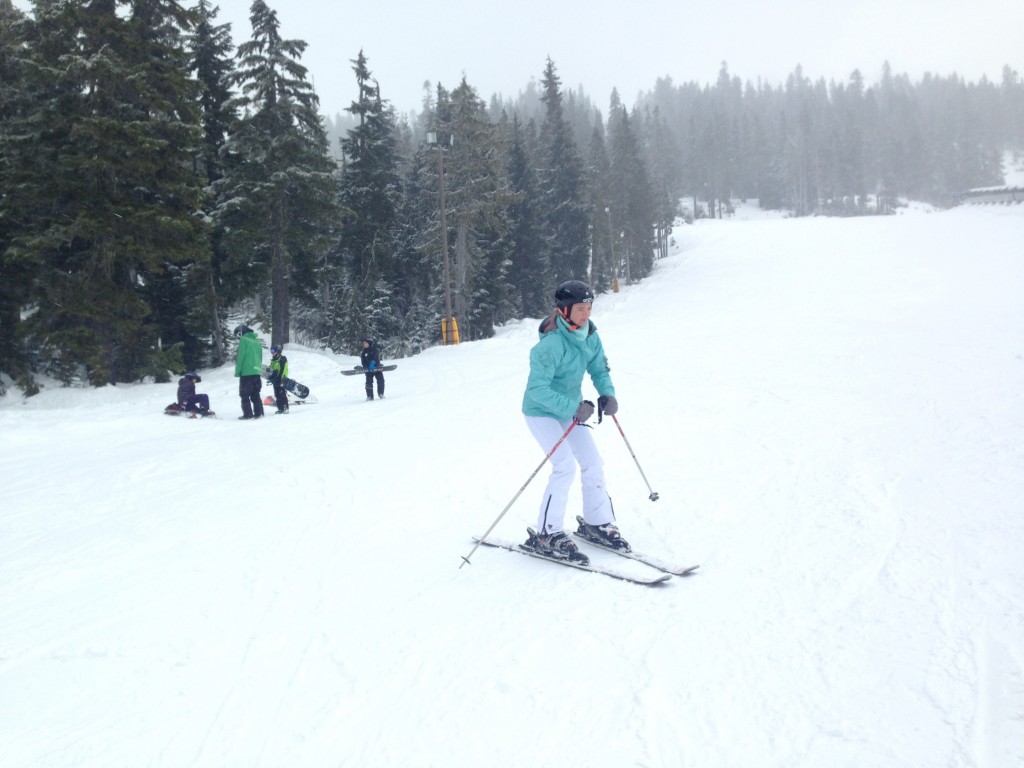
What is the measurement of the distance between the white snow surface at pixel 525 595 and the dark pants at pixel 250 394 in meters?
2.39

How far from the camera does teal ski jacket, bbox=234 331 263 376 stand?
1430cm

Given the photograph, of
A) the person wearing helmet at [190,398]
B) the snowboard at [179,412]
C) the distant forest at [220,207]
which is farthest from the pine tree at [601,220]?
the snowboard at [179,412]

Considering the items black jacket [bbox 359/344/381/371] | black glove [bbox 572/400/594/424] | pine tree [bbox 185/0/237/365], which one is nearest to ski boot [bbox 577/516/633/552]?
black glove [bbox 572/400/594/424]

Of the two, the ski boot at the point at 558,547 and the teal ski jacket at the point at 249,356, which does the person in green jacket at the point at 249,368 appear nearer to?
the teal ski jacket at the point at 249,356

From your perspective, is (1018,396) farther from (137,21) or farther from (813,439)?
(137,21)

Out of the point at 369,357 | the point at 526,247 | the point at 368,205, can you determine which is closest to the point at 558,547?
the point at 369,357

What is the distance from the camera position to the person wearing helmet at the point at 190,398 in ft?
49.3

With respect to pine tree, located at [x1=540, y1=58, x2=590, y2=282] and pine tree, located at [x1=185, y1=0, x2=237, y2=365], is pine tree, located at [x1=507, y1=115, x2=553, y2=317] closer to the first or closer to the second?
pine tree, located at [x1=540, y1=58, x2=590, y2=282]

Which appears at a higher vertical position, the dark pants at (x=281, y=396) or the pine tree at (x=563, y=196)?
the pine tree at (x=563, y=196)

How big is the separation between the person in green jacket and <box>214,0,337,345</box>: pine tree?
33.0ft

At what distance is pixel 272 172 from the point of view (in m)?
24.1

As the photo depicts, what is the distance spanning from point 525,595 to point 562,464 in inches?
42.4

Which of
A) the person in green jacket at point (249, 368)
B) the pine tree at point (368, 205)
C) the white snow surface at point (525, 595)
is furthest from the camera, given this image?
the pine tree at point (368, 205)

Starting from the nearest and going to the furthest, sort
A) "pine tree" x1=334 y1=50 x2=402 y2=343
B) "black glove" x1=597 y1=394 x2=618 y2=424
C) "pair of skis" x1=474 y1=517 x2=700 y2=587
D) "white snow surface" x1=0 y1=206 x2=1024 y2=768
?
"white snow surface" x1=0 y1=206 x2=1024 y2=768
"pair of skis" x1=474 y1=517 x2=700 y2=587
"black glove" x1=597 y1=394 x2=618 y2=424
"pine tree" x1=334 y1=50 x2=402 y2=343
